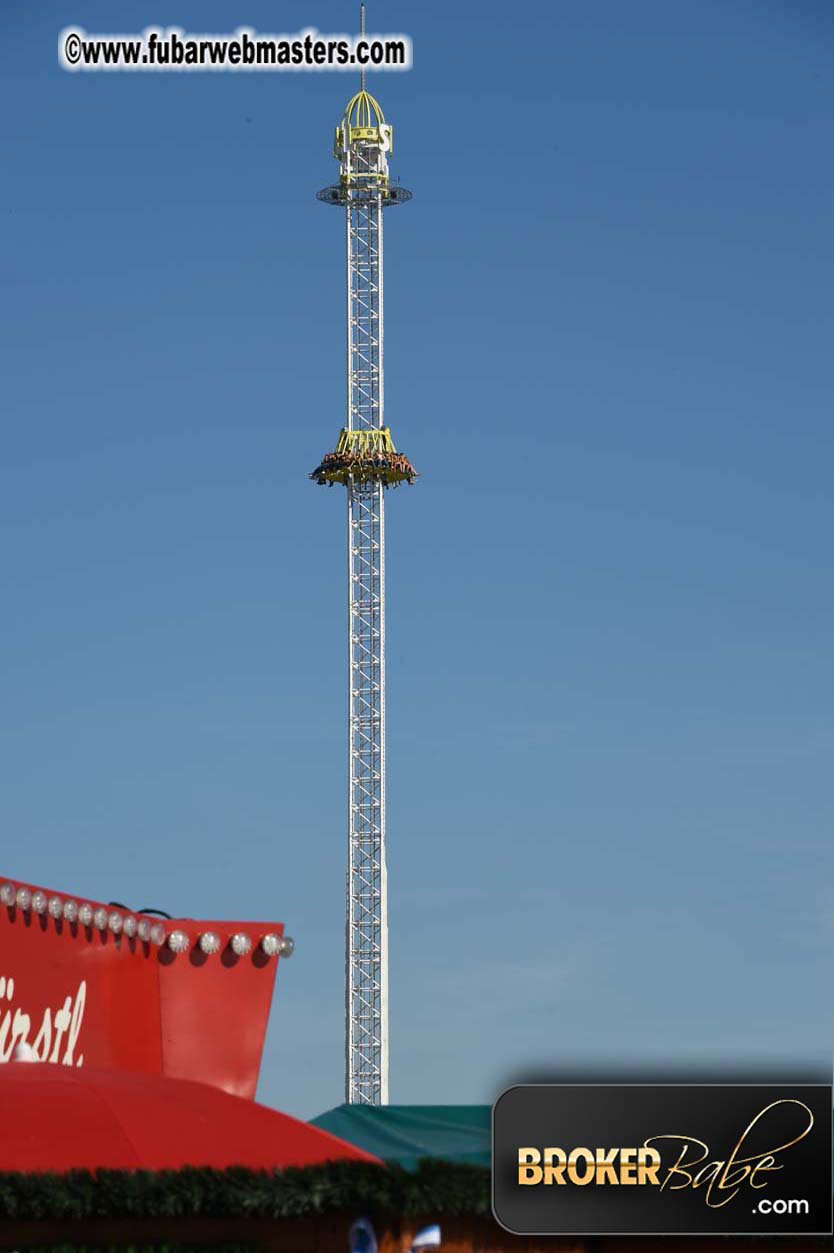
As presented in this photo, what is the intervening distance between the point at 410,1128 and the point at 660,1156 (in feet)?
75.5

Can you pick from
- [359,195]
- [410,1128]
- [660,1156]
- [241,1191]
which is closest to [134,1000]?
[410,1128]

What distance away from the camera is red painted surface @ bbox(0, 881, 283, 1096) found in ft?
119

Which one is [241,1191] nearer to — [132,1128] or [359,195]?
[132,1128]

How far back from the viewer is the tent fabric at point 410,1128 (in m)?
43.5

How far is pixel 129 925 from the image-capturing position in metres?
39.2

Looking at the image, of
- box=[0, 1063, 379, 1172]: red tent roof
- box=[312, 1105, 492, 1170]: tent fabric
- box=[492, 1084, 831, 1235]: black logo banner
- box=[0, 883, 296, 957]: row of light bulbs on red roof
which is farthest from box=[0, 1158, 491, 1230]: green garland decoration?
box=[312, 1105, 492, 1170]: tent fabric

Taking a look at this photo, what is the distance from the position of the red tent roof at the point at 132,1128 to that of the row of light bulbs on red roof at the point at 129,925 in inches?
122

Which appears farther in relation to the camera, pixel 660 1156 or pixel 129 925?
pixel 129 925

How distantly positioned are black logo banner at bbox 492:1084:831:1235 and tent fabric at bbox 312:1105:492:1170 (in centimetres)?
1846

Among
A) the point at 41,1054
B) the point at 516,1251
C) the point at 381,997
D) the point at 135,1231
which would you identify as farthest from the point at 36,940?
the point at 381,997

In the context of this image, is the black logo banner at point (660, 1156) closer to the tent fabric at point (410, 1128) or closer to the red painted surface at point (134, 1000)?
the red painted surface at point (134, 1000)

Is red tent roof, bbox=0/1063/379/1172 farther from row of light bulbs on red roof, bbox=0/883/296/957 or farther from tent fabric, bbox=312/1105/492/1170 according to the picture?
tent fabric, bbox=312/1105/492/1170

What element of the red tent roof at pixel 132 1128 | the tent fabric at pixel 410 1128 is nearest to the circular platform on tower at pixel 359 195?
the tent fabric at pixel 410 1128

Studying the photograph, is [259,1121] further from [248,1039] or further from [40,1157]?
[248,1039]
